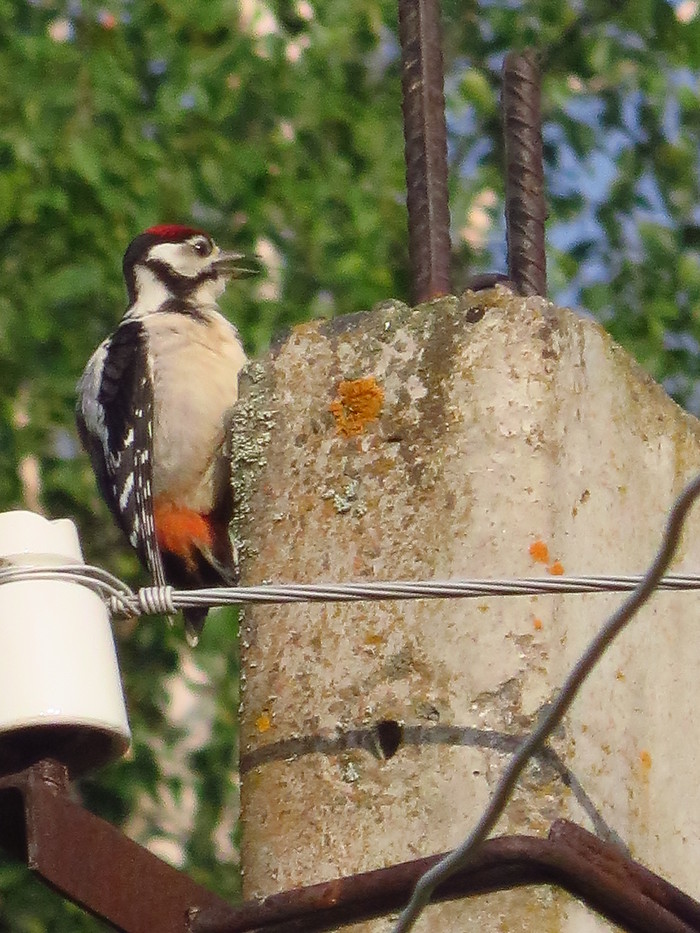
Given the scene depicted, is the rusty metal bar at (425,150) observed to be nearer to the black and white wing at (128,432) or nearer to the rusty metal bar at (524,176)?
the rusty metal bar at (524,176)

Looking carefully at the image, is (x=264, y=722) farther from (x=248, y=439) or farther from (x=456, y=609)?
(x=248, y=439)

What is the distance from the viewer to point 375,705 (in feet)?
6.98

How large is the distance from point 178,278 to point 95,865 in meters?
2.86

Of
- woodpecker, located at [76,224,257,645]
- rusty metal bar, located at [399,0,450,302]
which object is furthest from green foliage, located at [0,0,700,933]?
rusty metal bar, located at [399,0,450,302]

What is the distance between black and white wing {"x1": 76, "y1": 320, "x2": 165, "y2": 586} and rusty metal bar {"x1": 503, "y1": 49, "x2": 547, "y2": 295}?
1.63 m

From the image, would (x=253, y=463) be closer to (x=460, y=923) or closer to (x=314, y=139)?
(x=460, y=923)

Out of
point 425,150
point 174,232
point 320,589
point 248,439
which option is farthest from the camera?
point 174,232

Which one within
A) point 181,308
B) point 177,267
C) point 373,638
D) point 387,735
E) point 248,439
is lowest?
point 387,735

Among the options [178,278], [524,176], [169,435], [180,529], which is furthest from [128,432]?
[524,176]

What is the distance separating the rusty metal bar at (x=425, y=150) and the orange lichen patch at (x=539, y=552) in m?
0.44

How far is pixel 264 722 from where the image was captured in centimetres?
224

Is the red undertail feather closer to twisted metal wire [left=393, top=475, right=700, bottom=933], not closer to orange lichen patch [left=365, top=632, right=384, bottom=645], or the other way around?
orange lichen patch [left=365, top=632, right=384, bottom=645]

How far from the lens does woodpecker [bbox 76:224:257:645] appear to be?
383 cm

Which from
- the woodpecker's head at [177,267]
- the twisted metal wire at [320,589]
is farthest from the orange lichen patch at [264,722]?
the woodpecker's head at [177,267]
